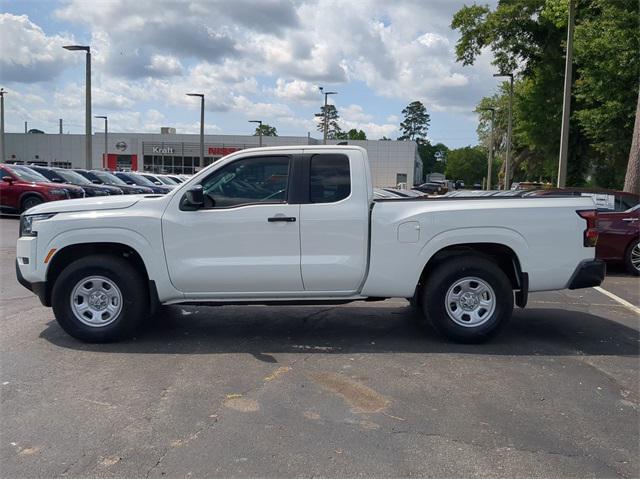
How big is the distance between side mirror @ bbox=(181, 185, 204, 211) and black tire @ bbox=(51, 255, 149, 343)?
2.83 ft

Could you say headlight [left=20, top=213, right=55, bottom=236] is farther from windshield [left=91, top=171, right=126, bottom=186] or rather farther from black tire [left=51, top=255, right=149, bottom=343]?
windshield [left=91, top=171, right=126, bottom=186]

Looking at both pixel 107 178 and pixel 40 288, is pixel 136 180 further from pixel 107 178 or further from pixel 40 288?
pixel 40 288

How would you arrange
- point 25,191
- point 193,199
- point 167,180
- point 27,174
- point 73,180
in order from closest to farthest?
point 193,199
point 25,191
point 27,174
point 73,180
point 167,180

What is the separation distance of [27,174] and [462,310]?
1650cm

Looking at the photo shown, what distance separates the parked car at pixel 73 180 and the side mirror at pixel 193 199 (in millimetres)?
14923

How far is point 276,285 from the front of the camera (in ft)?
19.2

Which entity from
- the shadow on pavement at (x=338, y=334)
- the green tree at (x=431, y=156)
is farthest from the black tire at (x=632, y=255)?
the green tree at (x=431, y=156)

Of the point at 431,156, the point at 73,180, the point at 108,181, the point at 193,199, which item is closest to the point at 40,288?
the point at 193,199

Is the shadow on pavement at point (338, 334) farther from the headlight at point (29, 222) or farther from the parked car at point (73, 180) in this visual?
the parked car at point (73, 180)

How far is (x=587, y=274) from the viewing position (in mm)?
5914

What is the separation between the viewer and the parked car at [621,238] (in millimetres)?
10703

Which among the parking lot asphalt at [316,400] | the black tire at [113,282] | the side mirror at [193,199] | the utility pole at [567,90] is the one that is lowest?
the parking lot asphalt at [316,400]

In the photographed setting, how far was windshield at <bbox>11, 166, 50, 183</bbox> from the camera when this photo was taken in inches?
711

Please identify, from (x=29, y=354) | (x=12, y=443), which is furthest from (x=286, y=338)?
(x=12, y=443)
